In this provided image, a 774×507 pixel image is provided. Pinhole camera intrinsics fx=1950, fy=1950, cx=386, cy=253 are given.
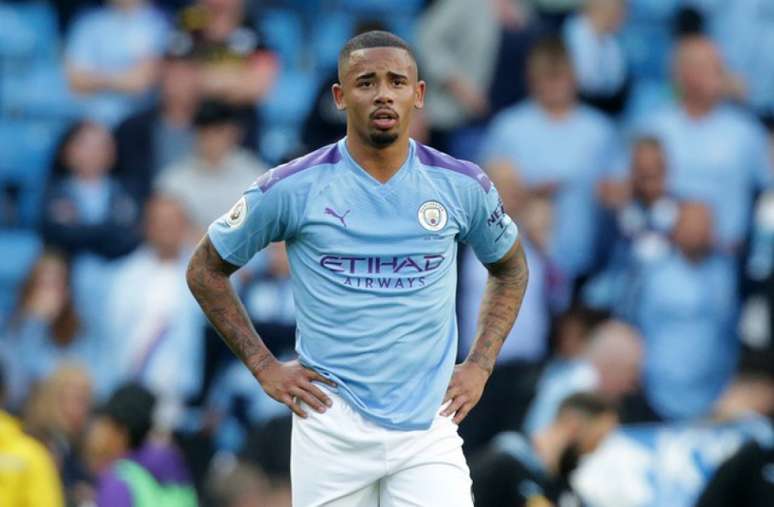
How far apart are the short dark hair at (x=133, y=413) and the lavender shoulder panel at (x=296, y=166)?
339 cm

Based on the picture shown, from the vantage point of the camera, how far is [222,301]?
256 inches

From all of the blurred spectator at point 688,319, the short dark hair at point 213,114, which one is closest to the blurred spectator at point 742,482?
the blurred spectator at point 688,319

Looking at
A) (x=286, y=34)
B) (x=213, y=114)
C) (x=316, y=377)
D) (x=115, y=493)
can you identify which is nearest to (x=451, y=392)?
(x=316, y=377)

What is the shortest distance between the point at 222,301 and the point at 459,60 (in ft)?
22.0

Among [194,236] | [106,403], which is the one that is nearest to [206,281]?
[106,403]

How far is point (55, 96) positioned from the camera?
13766 millimetres

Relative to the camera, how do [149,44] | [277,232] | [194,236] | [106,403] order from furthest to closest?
[149,44] < [194,236] < [106,403] < [277,232]

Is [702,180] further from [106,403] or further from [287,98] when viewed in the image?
[106,403]

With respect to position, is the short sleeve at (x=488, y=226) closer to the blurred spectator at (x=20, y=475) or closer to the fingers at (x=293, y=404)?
the fingers at (x=293, y=404)

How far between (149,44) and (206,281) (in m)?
7.06

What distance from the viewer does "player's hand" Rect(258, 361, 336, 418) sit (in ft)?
20.9

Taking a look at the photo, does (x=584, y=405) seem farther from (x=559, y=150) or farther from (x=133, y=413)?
(x=559, y=150)

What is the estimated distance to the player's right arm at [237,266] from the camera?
633 cm

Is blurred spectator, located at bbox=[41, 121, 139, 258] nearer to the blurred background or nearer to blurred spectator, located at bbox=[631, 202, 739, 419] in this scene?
the blurred background
